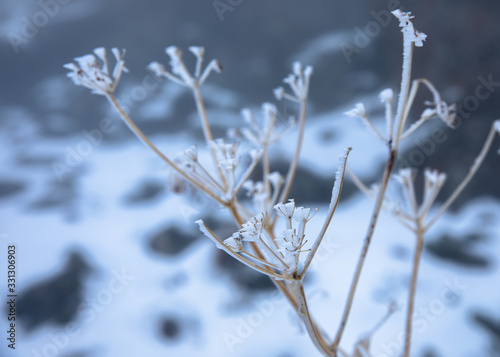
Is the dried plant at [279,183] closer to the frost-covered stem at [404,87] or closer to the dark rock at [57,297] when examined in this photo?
the frost-covered stem at [404,87]

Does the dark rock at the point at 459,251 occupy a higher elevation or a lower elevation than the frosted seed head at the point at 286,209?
higher

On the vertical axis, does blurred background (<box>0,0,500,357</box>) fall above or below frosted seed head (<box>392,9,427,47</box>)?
above

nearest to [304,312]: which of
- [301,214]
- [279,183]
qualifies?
[301,214]

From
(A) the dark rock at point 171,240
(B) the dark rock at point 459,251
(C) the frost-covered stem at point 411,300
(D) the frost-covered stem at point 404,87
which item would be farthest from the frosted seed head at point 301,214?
(B) the dark rock at point 459,251

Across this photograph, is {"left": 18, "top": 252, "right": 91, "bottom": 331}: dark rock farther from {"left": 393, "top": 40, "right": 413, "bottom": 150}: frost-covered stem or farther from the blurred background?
{"left": 393, "top": 40, "right": 413, "bottom": 150}: frost-covered stem

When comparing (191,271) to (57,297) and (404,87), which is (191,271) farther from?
(404,87)

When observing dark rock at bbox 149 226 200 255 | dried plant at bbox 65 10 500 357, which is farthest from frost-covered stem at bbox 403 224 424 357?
dark rock at bbox 149 226 200 255

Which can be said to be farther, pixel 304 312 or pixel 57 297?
pixel 57 297
